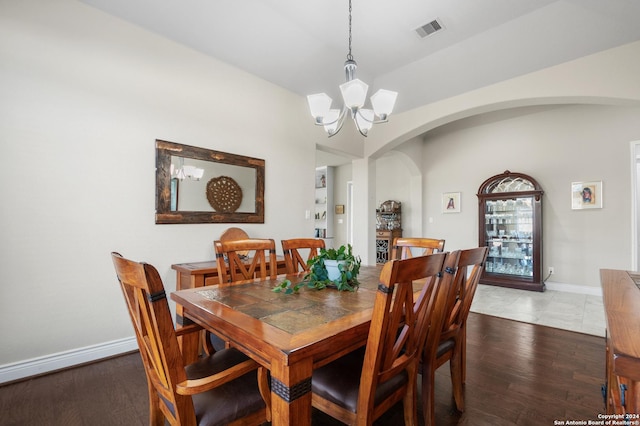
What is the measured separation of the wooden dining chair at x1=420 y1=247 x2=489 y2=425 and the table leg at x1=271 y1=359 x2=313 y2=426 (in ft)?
2.47

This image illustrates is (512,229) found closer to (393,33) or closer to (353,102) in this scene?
(393,33)

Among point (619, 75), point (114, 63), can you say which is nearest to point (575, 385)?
point (619, 75)

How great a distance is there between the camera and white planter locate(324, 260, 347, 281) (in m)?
1.71

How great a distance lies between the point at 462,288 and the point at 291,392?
4.15 ft

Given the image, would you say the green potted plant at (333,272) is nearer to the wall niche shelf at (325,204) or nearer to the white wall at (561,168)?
the white wall at (561,168)

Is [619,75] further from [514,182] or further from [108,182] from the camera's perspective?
[108,182]

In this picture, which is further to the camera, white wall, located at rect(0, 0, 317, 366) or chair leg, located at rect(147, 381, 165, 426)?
white wall, located at rect(0, 0, 317, 366)

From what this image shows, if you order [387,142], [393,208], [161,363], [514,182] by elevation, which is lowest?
[161,363]

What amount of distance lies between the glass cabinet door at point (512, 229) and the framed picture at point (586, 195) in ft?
1.62

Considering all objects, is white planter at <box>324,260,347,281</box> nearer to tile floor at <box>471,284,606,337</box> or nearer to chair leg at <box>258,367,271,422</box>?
chair leg at <box>258,367,271,422</box>

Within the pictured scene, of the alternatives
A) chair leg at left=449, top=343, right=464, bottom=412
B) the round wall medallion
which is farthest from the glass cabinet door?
the round wall medallion

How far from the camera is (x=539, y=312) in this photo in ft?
12.1

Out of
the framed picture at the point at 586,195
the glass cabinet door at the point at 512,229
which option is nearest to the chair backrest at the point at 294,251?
the glass cabinet door at the point at 512,229

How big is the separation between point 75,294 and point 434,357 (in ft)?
8.69
